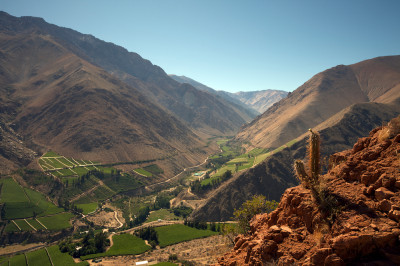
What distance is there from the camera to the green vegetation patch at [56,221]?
6631cm

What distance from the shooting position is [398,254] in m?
6.73

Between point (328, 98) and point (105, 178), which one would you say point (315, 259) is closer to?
point (105, 178)

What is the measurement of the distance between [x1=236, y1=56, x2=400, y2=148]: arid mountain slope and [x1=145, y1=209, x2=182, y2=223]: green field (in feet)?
264

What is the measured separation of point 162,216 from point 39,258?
36.0 meters

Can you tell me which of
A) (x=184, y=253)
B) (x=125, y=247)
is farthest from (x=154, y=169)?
(x=184, y=253)

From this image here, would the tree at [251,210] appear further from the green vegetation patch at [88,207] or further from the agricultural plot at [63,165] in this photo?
the agricultural plot at [63,165]

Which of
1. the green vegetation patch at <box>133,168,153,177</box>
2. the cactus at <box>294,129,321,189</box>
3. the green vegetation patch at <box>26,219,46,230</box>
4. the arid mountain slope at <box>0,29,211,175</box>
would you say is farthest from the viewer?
the arid mountain slope at <box>0,29,211,175</box>

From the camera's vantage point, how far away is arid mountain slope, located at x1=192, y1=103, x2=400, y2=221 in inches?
2566

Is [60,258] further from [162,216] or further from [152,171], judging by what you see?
[152,171]

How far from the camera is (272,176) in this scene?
7131cm

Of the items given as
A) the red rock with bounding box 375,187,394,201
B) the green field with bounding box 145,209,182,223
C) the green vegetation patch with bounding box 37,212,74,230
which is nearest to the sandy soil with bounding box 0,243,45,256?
the green vegetation patch with bounding box 37,212,74,230

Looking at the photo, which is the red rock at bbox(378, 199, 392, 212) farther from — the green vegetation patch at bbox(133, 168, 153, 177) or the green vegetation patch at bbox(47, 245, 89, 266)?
the green vegetation patch at bbox(133, 168, 153, 177)

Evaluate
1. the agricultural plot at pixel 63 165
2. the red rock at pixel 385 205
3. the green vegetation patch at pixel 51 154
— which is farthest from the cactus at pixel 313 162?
the green vegetation patch at pixel 51 154

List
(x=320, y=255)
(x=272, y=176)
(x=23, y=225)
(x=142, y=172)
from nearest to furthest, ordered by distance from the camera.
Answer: (x=320, y=255) → (x=23, y=225) → (x=272, y=176) → (x=142, y=172)
